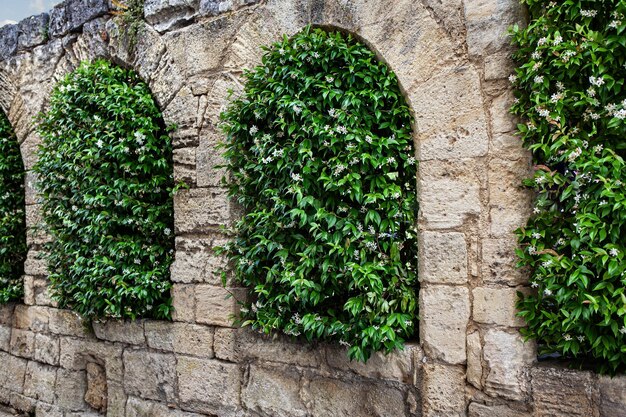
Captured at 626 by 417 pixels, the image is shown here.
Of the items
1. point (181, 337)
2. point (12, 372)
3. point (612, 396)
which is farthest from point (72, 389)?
point (612, 396)

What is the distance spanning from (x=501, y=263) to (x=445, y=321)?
404mm

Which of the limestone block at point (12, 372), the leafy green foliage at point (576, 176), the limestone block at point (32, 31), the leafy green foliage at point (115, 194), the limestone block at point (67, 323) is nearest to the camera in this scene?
the leafy green foliage at point (576, 176)

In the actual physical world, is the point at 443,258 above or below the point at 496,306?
above

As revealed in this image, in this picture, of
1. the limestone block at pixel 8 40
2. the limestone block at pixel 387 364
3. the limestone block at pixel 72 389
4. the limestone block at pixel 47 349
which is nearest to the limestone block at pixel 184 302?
the limestone block at pixel 387 364

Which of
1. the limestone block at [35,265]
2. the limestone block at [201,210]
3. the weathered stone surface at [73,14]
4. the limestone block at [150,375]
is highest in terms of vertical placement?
the weathered stone surface at [73,14]

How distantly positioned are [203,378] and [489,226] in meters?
2.11

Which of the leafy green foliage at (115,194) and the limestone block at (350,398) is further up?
the leafy green foliage at (115,194)

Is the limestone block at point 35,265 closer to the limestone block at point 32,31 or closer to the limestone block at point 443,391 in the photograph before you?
the limestone block at point 32,31

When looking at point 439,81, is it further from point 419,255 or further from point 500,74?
point 419,255

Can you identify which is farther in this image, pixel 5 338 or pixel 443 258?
pixel 5 338

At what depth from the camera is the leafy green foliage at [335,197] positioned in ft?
9.95

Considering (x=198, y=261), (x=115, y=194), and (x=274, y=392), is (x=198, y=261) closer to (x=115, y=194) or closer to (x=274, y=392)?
(x=115, y=194)

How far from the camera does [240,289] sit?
144 inches

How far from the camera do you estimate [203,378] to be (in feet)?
12.4
